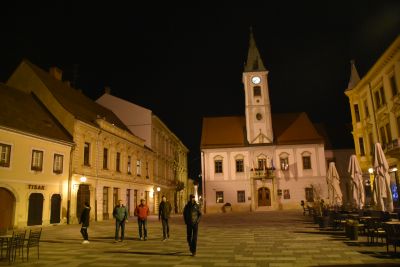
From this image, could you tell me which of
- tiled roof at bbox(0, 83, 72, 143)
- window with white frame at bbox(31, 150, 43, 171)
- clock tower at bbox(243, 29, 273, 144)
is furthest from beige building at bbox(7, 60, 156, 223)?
clock tower at bbox(243, 29, 273, 144)

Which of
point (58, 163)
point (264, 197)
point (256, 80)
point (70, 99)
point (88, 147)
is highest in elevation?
point (256, 80)

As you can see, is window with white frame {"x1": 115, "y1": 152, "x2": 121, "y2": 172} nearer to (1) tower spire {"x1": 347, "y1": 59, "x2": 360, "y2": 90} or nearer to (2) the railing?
(2) the railing

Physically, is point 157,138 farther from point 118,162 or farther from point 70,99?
point 70,99

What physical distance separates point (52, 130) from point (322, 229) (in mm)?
19354

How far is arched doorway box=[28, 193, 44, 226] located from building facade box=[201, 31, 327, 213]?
83.5 feet

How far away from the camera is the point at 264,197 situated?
4553 centimetres

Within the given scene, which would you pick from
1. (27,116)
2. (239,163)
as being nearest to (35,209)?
(27,116)

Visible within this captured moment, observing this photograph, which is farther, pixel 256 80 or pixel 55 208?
pixel 256 80

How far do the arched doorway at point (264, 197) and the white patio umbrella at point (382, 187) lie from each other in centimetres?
2937

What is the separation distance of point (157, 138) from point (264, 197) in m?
15.9

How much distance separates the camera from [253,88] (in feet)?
162

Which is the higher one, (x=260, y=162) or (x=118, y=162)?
(x=260, y=162)

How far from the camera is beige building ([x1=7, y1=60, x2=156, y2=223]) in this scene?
27.3 metres

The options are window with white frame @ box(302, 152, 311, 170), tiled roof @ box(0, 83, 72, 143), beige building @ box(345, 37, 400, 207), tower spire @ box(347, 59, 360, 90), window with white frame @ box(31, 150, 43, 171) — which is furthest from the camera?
window with white frame @ box(302, 152, 311, 170)
